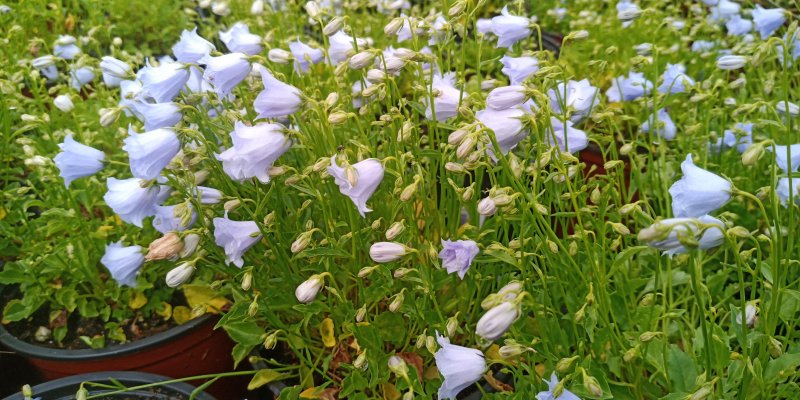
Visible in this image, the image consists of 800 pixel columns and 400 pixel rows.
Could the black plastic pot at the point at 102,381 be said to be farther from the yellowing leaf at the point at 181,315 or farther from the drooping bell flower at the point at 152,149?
the drooping bell flower at the point at 152,149

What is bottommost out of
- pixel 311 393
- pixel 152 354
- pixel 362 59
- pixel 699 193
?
pixel 152 354

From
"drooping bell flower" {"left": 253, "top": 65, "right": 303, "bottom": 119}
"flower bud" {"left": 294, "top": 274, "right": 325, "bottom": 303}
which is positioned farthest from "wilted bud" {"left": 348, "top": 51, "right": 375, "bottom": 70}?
"flower bud" {"left": 294, "top": 274, "right": 325, "bottom": 303}

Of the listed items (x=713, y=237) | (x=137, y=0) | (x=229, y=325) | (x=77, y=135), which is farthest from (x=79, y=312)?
(x=137, y=0)

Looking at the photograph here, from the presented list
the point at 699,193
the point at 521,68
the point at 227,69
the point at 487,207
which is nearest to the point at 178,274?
the point at 227,69

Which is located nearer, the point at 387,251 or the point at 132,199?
the point at 387,251

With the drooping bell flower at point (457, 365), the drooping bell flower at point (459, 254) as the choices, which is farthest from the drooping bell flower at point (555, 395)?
the drooping bell flower at point (459, 254)

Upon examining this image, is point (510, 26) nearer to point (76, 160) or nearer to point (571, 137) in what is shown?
point (571, 137)
